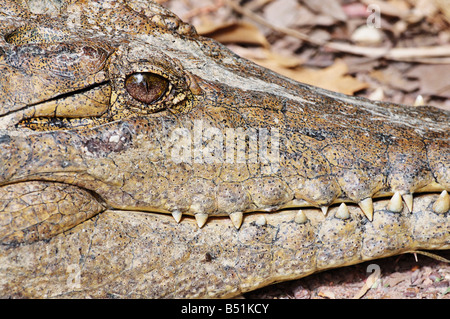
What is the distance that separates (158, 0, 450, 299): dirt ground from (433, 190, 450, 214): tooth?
201 cm

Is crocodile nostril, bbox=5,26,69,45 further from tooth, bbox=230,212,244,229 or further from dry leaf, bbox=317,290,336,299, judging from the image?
dry leaf, bbox=317,290,336,299

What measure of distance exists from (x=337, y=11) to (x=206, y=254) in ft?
13.4

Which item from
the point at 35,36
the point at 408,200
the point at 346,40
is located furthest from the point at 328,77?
the point at 35,36

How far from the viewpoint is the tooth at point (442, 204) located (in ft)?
8.92

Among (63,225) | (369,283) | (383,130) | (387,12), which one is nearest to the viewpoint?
(63,225)

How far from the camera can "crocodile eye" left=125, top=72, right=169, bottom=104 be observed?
2723mm

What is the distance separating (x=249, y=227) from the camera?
8.98 ft

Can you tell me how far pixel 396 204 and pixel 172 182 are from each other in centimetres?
121

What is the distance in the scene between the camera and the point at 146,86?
274cm

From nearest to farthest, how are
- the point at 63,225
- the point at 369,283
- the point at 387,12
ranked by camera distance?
the point at 63,225 → the point at 369,283 → the point at 387,12

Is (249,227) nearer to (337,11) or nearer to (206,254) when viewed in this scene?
(206,254)

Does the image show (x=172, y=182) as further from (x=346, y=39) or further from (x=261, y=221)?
(x=346, y=39)

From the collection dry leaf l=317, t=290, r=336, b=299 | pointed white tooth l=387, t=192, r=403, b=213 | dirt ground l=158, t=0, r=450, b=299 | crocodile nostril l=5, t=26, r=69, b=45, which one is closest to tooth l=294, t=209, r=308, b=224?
pointed white tooth l=387, t=192, r=403, b=213
